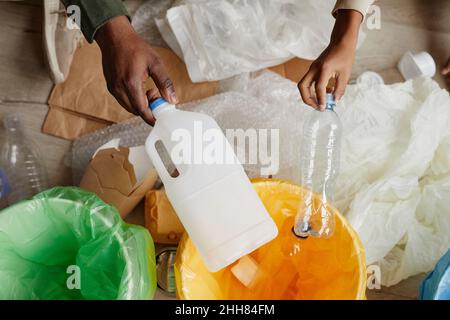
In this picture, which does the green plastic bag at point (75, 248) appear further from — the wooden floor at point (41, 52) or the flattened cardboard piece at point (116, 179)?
the wooden floor at point (41, 52)

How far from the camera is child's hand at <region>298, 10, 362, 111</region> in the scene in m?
0.75

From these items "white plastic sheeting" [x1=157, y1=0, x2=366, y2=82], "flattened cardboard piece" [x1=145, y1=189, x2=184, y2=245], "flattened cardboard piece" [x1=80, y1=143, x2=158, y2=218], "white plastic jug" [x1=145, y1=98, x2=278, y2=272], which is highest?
"white plastic sheeting" [x1=157, y1=0, x2=366, y2=82]

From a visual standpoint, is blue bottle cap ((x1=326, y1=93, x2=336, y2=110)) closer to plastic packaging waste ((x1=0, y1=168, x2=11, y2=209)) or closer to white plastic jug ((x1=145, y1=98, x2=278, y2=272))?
white plastic jug ((x1=145, y1=98, x2=278, y2=272))

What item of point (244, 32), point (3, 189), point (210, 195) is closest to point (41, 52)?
point (3, 189)

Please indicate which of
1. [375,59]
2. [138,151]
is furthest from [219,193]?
[375,59]

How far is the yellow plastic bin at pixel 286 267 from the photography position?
72cm

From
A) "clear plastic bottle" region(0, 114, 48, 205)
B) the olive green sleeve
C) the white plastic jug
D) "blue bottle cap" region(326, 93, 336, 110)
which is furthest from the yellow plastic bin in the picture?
"clear plastic bottle" region(0, 114, 48, 205)

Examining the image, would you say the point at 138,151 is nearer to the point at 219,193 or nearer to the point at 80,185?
the point at 80,185

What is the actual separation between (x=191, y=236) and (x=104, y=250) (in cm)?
14

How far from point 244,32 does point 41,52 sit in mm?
527

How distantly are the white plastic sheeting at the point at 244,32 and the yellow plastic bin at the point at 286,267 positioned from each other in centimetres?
39

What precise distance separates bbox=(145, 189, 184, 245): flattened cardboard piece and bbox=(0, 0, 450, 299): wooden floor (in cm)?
25

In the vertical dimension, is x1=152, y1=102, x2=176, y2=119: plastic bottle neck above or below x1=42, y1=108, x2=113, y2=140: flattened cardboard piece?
above

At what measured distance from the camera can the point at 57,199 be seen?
71 centimetres
